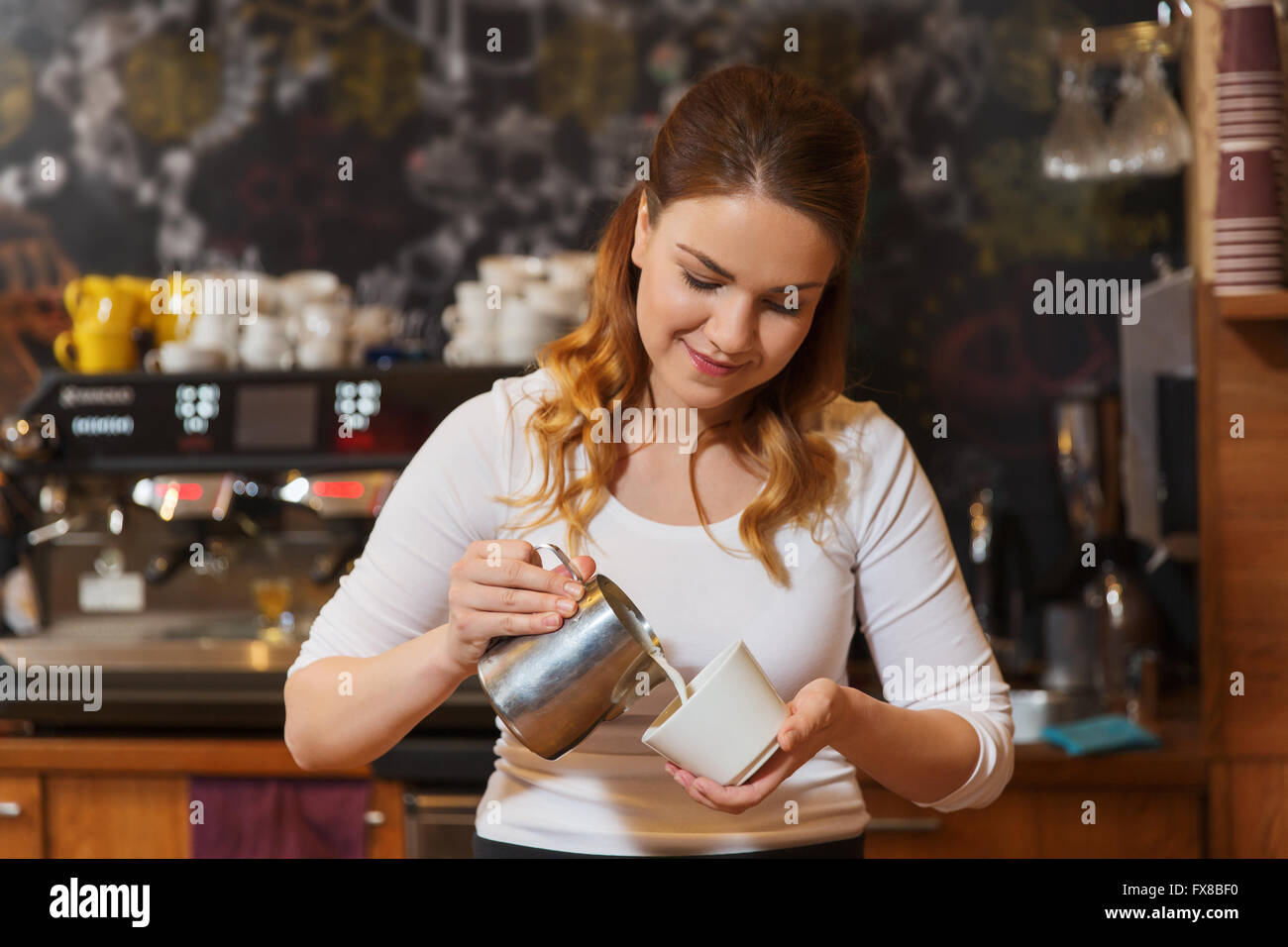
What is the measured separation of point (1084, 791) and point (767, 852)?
3.01ft

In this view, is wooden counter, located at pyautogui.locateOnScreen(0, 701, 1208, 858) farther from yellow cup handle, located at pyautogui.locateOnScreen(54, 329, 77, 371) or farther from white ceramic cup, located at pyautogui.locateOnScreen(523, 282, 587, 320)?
white ceramic cup, located at pyautogui.locateOnScreen(523, 282, 587, 320)

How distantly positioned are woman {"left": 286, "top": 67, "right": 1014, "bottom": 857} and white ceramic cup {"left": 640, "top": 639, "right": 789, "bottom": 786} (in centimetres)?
10

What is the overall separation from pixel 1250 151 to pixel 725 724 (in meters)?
1.31

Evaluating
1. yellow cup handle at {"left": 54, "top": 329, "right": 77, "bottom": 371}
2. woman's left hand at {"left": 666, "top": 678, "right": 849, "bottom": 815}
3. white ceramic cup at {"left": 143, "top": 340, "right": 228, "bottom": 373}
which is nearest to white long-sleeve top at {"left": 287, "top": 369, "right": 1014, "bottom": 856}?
woman's left hand at {"left": 666, "top": 678, "right": 849, "bottom": 815}

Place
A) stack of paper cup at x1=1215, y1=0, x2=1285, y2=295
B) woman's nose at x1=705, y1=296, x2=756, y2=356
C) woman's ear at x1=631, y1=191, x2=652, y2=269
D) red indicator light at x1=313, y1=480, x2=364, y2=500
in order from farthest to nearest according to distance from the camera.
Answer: red indicator light at x1=313, y1=480, x2=364, y2=500 → stack of paper cup at x1=1215, y1=0, x2=1285, y2=295 → woman's ear at x1=631, y1=191, x2=652, y2=269 → woman's nose at x1=705, y1=296, x2=756, y2=356

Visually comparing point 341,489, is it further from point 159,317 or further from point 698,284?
point 698,284

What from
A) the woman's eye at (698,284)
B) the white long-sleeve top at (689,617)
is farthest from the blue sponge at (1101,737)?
the woman's eye at (698,284)

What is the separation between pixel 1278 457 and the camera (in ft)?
6.08

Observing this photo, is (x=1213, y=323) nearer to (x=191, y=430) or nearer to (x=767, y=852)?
(x=767, y=852)

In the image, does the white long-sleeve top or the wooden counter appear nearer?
the white long-sleeve top

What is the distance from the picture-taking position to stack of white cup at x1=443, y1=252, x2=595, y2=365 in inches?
87.4

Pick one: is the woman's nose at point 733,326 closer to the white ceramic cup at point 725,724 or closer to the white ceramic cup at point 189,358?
the white ceramic cup at point 725,724

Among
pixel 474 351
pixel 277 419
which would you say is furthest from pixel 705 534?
pixel 277 419

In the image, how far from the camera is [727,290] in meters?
1.13
